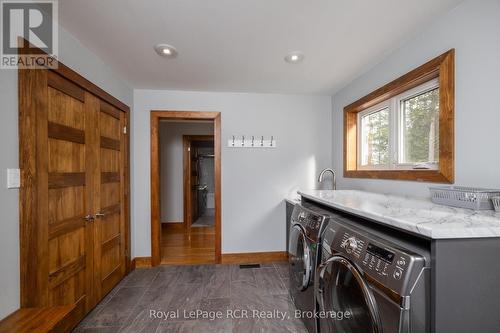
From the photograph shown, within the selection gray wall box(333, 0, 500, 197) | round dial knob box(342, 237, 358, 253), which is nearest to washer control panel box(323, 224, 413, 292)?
round dial knob box(342, 237, 358, 253)

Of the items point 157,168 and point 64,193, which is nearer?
point 64,193

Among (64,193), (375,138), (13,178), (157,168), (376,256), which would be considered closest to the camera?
(376,256)

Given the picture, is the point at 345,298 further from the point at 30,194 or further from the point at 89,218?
the point at 89,218

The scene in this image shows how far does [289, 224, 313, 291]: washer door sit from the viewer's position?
1483mm

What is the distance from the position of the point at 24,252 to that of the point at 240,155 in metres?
2.09

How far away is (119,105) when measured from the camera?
2.31 m

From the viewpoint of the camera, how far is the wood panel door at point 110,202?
6.51 ft

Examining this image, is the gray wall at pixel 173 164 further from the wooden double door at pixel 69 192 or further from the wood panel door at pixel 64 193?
the wood panel door at pixel 64 193

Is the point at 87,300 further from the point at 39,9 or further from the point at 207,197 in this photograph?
the point at 207,197

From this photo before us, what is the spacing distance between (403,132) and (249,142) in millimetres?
1662

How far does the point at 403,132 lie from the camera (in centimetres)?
193

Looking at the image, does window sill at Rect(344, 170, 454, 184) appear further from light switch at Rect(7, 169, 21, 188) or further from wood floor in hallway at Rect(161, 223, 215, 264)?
light switch at Rect(7, 169, 21, 188)

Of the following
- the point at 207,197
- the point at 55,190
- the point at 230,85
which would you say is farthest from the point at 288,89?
the point at 207,197

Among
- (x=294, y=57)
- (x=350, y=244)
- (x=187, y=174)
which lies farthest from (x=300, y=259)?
(x=187, y=174)
